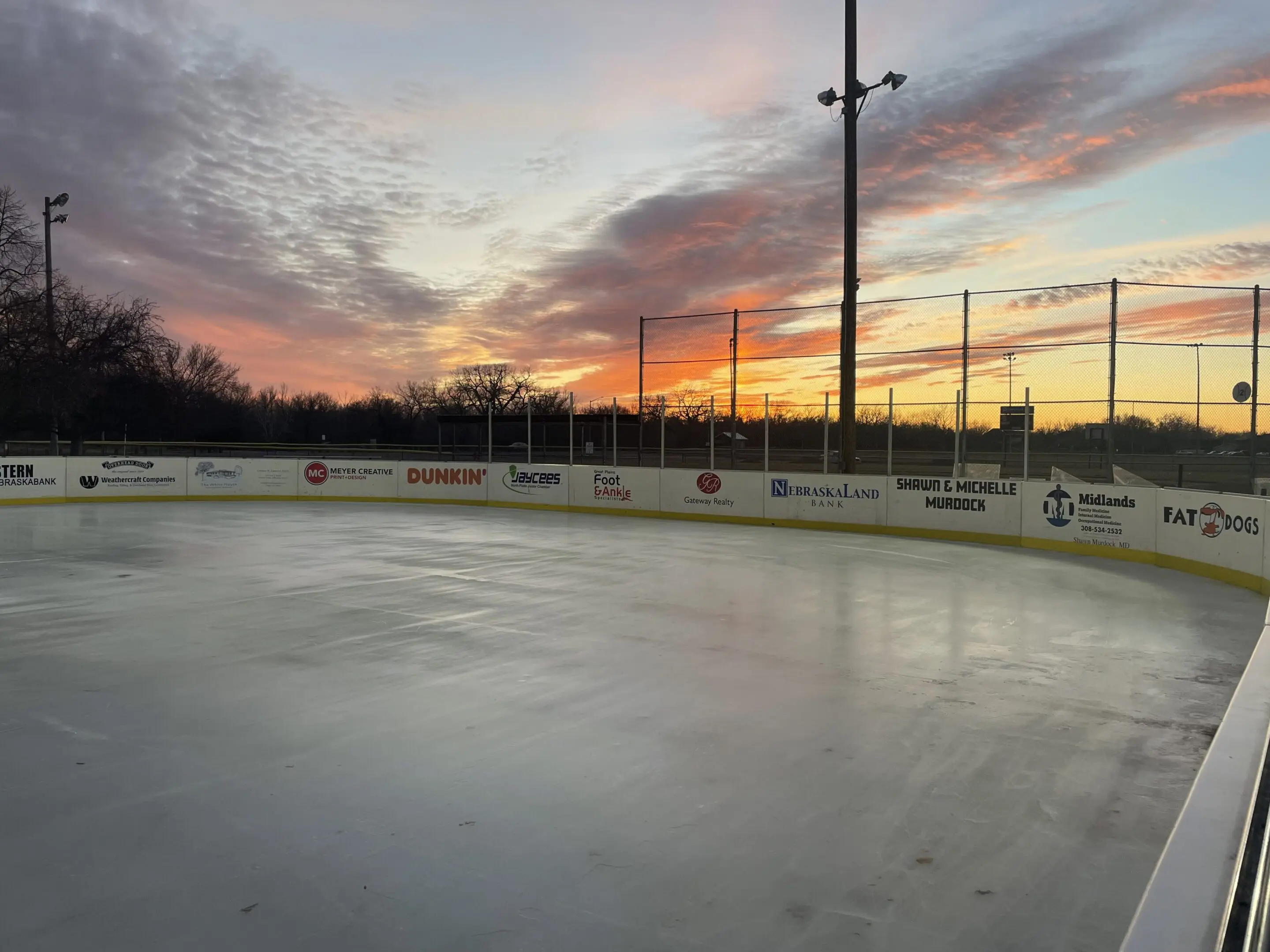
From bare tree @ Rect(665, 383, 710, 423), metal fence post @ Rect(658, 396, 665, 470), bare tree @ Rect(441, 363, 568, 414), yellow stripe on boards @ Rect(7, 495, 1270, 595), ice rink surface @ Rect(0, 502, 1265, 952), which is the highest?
bare tree @ Rect(441, 363, 568, 414)

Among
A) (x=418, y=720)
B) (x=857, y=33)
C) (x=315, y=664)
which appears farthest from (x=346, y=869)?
(x=857, y=33)

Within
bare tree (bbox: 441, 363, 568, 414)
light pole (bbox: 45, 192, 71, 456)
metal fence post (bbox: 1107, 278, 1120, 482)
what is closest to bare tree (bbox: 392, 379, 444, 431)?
bare tree (bbox: 441, 363, 568, 414)

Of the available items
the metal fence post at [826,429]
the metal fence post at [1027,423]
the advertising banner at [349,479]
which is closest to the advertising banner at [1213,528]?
Answer: the metal fence post at [1027,423]

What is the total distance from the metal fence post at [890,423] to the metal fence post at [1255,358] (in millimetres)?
6842

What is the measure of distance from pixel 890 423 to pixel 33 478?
2462 centimetres

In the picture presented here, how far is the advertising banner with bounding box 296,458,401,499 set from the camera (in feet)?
90.1

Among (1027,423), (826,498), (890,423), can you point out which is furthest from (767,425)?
(1027,423)

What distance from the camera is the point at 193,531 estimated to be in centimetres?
1800

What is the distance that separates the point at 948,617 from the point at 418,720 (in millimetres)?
6311

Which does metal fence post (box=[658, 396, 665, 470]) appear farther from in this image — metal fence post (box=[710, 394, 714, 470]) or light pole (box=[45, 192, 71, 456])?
light pole (box=[45, 192, 71, 456])

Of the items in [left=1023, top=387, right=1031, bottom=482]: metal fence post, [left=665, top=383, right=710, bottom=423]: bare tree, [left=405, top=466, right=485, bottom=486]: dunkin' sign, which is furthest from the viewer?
[left=405, top=466, right=485, bottom=486]: dunkin' sign

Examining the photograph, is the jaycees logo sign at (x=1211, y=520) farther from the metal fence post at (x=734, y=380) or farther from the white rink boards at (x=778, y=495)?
the metal fence post at (x=734, y=380)

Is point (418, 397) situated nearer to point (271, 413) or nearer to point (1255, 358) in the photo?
point (271, 413)

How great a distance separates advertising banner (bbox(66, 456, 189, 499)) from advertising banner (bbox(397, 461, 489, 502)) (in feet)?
23.2
